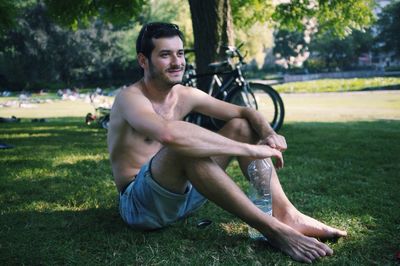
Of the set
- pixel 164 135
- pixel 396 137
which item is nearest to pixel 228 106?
pixel 164 135

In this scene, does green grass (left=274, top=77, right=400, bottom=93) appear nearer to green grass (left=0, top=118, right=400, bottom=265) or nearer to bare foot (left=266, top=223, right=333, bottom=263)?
green grass (left=0, top=118, right=400, bottom=265)

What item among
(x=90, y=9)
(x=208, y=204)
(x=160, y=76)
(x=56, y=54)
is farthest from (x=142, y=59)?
(x=56, y=54)

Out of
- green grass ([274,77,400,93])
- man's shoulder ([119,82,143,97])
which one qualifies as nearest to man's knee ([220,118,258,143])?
man's shoulder ([119,82,143,97])

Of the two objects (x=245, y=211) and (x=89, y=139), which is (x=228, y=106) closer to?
(x=245, y=211)

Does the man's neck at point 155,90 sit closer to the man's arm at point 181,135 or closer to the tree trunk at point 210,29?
the man's arm at point 181,135

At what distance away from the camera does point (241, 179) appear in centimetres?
468

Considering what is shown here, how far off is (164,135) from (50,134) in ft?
24.5

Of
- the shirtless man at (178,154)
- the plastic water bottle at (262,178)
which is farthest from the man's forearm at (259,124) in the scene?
the plastic water bottle at (262,178)

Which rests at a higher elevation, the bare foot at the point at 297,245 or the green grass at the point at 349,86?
the bare foot at the point at 297,245

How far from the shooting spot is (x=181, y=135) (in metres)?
2.45

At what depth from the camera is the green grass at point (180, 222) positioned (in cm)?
256

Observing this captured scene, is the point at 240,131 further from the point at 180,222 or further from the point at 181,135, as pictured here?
the point at 180,222

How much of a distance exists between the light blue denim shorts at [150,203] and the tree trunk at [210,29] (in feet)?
18.4

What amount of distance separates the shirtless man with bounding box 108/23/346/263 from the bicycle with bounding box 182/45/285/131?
3806mm
